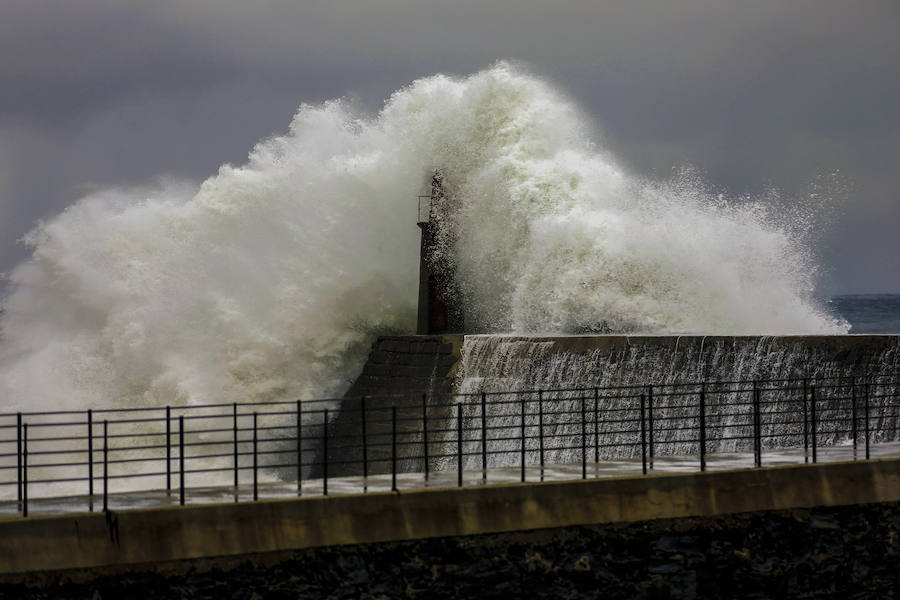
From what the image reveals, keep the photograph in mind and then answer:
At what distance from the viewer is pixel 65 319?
25578 mm

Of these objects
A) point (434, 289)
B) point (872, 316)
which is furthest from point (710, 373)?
point (872, 316)

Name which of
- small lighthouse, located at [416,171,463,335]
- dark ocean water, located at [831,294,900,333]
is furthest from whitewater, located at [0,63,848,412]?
dark ocean water, located at [831,294,900,333]

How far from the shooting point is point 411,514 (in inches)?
328

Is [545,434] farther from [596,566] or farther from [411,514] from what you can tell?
[411,514]

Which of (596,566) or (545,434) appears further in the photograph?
(545,434)

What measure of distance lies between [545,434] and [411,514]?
4.38 meters

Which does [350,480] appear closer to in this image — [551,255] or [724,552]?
[724,552]

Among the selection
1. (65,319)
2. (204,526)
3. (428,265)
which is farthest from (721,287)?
(65,319)

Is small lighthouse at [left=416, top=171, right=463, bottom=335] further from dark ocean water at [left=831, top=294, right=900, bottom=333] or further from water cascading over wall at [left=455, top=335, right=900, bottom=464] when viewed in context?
dark ocean water at [left=831, top=294, right=900, bottom=333]

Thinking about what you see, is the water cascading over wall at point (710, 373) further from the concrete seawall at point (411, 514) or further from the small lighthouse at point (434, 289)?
the small lighthouse at point (434, 289)

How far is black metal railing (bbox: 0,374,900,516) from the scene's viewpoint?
346 inches

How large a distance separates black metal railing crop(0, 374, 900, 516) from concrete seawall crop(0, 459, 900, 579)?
0.24 meters

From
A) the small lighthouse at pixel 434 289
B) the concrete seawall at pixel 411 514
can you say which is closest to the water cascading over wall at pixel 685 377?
the concrete seawall at pixel 411 514

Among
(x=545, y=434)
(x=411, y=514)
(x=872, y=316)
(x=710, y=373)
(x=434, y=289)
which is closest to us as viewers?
(x=411, y=514)
